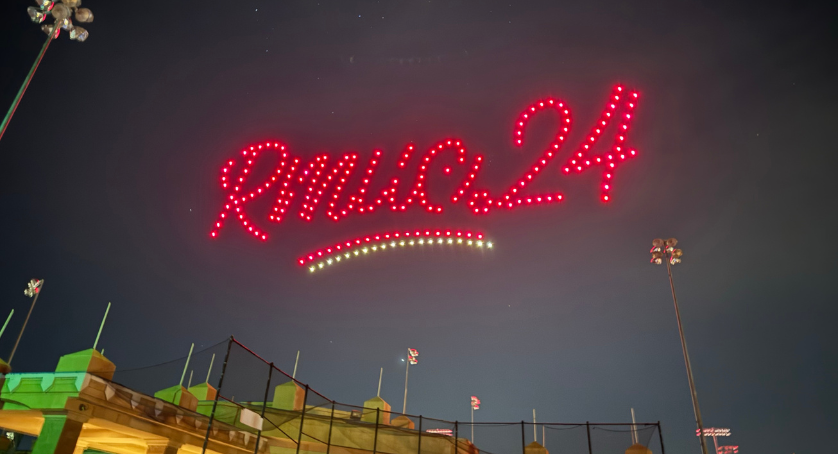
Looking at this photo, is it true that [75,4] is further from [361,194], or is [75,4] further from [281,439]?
[281,439]

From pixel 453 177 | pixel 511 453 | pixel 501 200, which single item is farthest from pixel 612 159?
pixel 511 453

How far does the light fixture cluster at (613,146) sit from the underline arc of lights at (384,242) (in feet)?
19.9

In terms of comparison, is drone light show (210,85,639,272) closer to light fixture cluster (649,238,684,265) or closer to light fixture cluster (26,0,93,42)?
light fixture cluster (649,238,684,265)

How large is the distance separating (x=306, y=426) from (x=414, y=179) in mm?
10813

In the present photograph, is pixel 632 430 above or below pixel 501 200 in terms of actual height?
below

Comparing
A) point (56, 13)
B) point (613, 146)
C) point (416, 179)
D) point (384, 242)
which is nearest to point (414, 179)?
point (416, 179)

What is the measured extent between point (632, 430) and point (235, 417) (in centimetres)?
1270

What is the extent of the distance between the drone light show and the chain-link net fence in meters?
7.92

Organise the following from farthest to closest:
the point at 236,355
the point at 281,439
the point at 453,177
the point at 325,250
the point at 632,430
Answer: the point at 325,250 < the point at 453,177 < the point at 281,439 < the point at 632,430 < the point at 236,355

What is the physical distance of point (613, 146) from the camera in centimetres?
1883

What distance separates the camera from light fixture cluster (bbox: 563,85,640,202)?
61.4ft

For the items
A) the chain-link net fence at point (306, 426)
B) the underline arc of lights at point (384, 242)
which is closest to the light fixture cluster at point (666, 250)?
the chain-link net fence at point (306, 426)

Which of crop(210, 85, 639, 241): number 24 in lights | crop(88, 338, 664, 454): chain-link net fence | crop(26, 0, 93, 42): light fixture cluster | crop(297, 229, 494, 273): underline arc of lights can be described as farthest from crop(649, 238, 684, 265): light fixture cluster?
crop(26, 0, 93, 42): light fixture cluster

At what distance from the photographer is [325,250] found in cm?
2517
